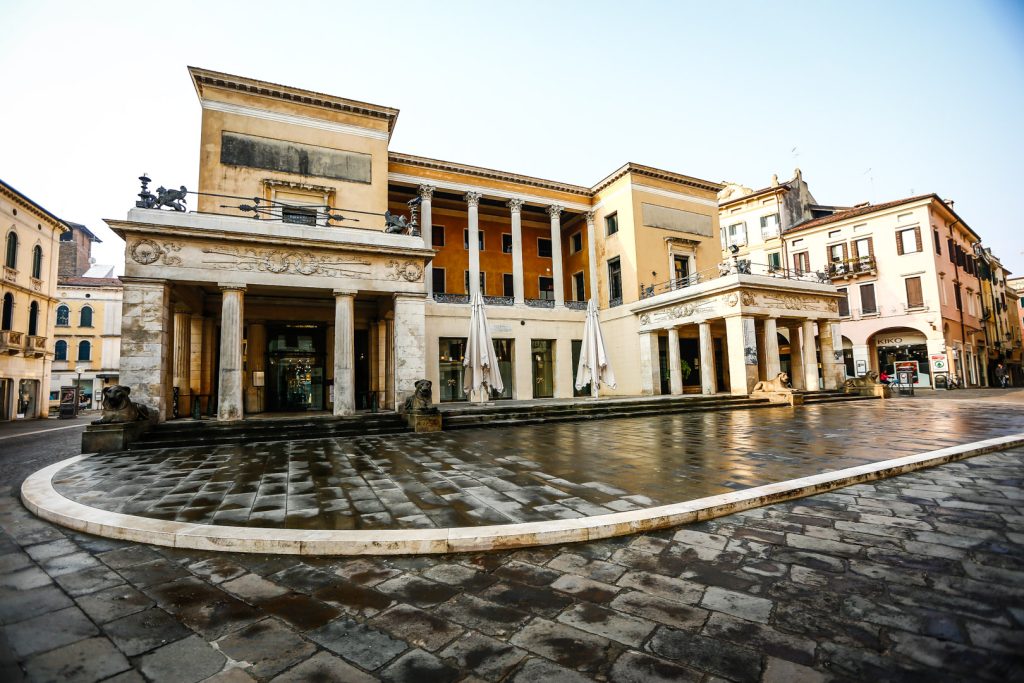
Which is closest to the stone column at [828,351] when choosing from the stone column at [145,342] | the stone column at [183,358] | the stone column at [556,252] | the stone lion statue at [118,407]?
the stone column at [556,252]

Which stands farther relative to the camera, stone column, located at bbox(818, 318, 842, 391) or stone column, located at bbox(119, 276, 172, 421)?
stone column, located at bbox(818, 318, 842, 391)

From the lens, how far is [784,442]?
818 cm

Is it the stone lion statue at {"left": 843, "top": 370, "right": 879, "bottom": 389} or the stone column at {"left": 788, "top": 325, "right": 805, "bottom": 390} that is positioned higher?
the stone column at {"left": 788, "top": 325, "right": 805, "bottom": 390}

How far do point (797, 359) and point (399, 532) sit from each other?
2351cm

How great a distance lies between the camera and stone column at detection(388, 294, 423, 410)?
44.6 feet

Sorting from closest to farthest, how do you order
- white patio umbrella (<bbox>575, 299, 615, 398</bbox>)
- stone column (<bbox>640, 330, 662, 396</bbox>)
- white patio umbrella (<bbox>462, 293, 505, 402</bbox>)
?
white patio umbrella (<bbox>462, 293, 505, 402</bbox>) < white patio umbrella (<bbox>575, 299, 615, 398</bbox>) < stone column (<bbox>640, 330, 662, 396</bbox>)

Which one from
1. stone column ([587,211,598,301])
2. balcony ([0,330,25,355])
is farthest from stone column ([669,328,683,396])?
balcony ([0,330,25,355])

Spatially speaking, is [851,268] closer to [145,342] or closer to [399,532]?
[399,532]

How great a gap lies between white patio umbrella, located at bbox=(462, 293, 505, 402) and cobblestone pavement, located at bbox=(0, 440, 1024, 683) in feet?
36.5

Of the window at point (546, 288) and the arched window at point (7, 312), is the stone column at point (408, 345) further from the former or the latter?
the arched window at point (7, 312)

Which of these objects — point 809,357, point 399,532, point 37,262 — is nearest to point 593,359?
point 809,357

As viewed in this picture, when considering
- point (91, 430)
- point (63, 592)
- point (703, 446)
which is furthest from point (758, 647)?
point (91, 430)

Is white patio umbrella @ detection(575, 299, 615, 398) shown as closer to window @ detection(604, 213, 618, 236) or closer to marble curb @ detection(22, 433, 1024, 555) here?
window @ detection(604, 213, 618, 236)

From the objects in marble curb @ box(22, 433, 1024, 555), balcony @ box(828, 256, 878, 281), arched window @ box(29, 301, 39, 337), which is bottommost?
marble curb @ box(22, 433, 1024, 555)
